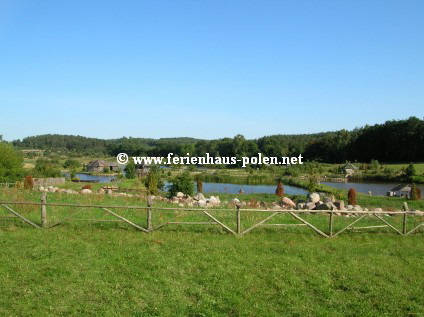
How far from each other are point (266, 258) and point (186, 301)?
Result: 347 cm

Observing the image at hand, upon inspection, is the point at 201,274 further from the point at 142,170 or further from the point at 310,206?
the point at 142,170

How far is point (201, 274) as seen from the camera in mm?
9055

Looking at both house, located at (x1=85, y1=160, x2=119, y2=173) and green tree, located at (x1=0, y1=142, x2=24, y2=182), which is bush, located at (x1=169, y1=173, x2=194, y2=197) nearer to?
green tree, located at (x1=0, y1=142, x2=24, y2=182)

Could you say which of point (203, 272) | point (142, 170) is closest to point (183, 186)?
point (203, 272)

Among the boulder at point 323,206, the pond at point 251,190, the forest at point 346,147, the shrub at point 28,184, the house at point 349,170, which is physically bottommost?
the pond at point 251,190

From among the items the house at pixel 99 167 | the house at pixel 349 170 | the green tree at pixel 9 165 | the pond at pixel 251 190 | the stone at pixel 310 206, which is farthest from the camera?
the house at pixel 99 167

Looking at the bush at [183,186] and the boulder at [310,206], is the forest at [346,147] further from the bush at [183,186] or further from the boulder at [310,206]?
the boulder at [310,206]

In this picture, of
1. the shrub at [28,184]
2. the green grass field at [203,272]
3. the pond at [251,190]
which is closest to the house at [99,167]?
Result: the pond at [251,190]

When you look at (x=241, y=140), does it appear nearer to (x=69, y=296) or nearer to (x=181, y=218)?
(x=181, y=218)

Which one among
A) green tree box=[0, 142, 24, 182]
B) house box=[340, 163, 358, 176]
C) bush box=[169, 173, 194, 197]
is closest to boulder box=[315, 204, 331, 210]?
bush box=[169, 173, 194, 197]

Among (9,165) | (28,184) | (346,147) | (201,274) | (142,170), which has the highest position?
(346,147)

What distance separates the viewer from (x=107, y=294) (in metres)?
7.61

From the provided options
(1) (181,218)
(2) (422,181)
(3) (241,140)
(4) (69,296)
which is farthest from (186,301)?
(3) (241,140)

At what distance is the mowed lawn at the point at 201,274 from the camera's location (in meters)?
7.23
